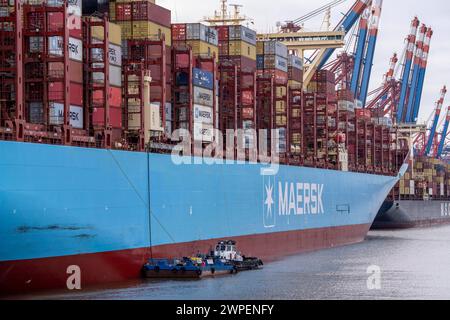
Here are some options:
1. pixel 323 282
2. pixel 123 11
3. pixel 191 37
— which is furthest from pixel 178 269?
pixel 191 37

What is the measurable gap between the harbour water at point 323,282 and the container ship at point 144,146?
6.20 feet

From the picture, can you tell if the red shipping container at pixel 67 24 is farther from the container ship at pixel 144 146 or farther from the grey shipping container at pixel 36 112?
the grey shipping container at pixel 36 112

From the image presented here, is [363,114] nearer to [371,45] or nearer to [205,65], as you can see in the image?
[371,45]

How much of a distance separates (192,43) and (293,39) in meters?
22.9

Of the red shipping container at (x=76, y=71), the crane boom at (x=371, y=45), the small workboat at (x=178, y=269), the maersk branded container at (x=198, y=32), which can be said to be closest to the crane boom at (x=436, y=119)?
the crane boom at (x=371, y=45)

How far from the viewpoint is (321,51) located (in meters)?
67.3

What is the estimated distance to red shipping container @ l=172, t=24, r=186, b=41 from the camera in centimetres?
4534

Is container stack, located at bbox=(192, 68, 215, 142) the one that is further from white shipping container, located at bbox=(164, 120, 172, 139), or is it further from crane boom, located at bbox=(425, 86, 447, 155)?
crane boom, located at bbox=(425, 86, 447, 155)

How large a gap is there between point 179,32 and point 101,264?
1582cm

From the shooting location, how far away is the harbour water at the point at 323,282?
32.1 metres

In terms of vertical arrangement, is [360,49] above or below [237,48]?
above

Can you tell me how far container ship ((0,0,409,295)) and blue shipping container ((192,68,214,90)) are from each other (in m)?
0.09

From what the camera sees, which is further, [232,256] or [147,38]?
[232,256]

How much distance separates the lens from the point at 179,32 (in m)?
45.4
